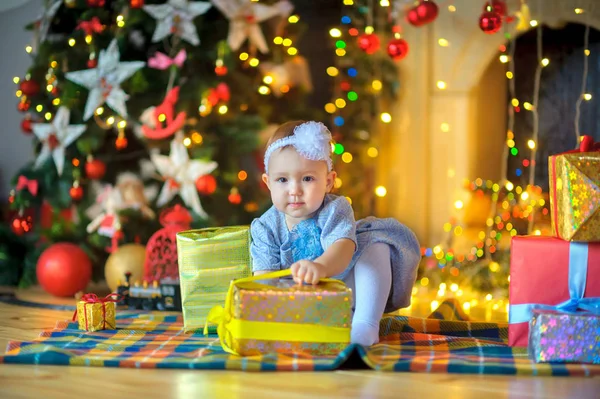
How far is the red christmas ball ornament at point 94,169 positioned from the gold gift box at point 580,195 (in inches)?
88.4

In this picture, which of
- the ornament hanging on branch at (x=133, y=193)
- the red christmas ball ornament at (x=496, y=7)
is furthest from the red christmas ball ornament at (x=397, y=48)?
the ornament hanging on branch at (x=133, y=193)

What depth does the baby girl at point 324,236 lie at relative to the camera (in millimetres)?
2094

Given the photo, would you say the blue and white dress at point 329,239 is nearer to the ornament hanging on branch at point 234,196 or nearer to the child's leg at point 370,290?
the child's leg at point 370,290

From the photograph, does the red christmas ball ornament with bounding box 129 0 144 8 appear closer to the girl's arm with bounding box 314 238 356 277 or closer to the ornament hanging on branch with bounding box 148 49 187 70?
the ornament hanging on branch with bounding box 148 49 187 70

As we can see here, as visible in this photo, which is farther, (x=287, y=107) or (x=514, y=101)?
(x=514, y=101)

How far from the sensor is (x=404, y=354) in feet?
6.32

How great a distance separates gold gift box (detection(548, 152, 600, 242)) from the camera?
76.2 inches

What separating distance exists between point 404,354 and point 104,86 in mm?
2202

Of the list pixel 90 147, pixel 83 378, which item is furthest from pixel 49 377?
pixel 90 147

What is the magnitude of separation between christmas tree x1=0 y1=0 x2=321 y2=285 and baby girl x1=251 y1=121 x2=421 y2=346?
1.39 m

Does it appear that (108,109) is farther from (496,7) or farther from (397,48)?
(496,7)

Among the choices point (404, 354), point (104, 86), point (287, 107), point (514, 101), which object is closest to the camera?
point (404, 354)

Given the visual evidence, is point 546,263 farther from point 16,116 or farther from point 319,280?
point 16,116

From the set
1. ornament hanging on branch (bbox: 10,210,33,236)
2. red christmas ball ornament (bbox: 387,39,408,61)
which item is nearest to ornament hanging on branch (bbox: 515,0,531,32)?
red christmas ball ornament (bbox: 387,39,408,61)
